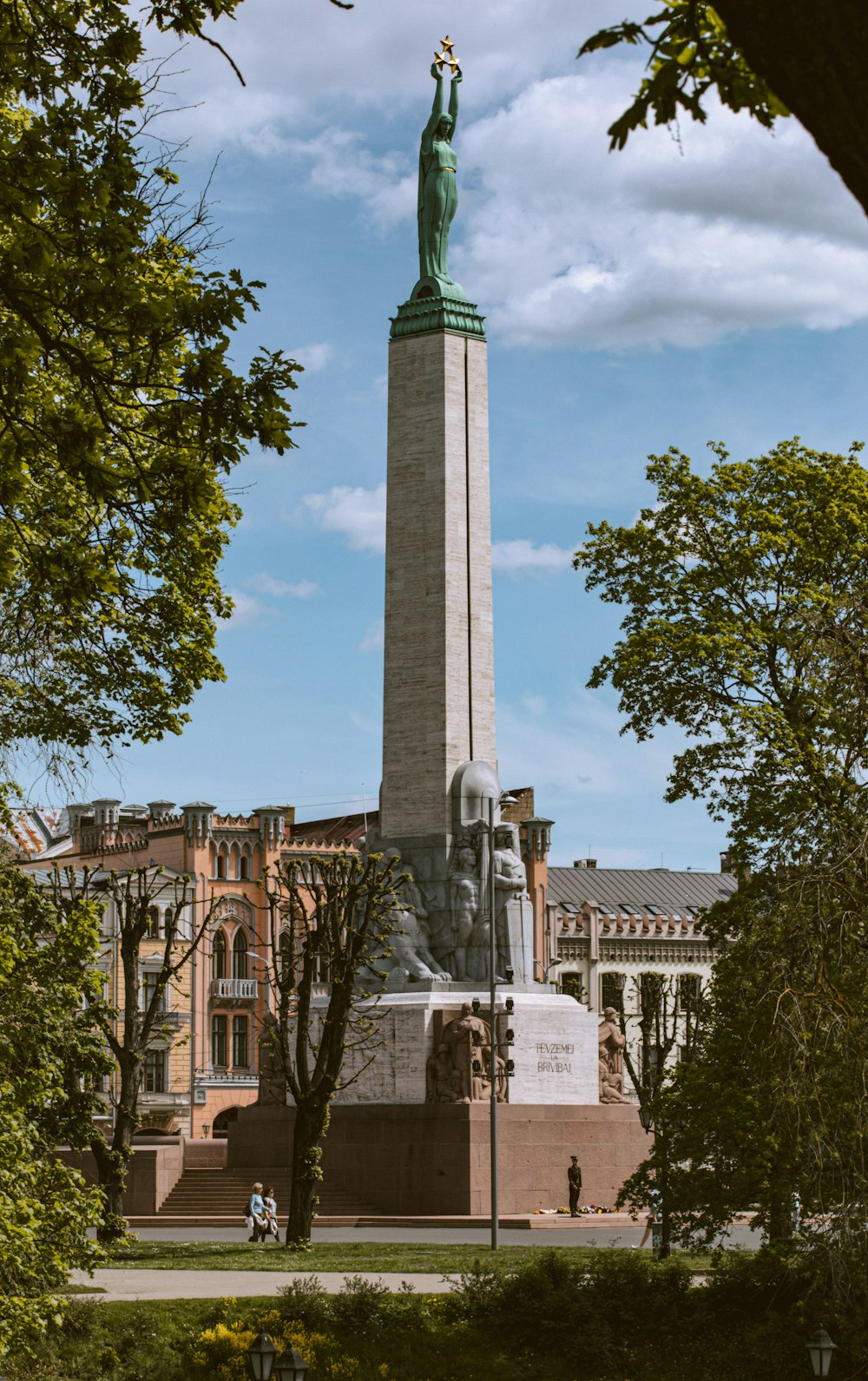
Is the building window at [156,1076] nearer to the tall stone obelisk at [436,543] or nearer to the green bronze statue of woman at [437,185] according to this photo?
the tall stone obelisk at [436,543]

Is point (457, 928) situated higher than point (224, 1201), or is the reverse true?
point (457, 928)

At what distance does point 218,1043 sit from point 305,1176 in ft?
175

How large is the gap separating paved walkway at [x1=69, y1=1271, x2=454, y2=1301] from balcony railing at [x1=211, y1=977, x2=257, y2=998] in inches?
2237

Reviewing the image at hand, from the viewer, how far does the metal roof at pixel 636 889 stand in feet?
356

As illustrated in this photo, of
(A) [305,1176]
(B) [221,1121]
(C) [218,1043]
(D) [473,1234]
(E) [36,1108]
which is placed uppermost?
(C) [218,1043]

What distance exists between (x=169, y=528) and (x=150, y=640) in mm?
7987

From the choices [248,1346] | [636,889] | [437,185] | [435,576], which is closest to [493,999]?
[435,576]

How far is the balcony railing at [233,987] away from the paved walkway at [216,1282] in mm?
56817

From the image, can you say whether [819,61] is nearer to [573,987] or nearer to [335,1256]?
[335,1256]

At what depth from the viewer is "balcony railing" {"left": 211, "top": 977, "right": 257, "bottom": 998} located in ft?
284

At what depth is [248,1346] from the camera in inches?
812

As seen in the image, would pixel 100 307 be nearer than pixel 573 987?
Yes

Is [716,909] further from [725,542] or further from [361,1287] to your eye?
[361,1287]

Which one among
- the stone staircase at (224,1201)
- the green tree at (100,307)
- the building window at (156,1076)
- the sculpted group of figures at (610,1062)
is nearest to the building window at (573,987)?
the building window at (156,1076)
